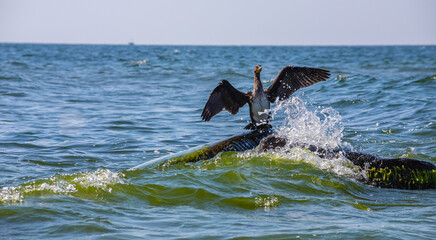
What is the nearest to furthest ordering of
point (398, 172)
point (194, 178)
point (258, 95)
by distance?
point (398, 172)
point (194, 178)
point (258, 95)

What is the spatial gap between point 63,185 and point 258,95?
3634mm

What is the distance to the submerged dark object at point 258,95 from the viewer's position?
25.5ft

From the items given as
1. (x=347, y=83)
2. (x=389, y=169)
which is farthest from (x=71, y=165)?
(x=347, y=83)

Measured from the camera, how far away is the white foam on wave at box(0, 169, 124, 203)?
16.6 feet

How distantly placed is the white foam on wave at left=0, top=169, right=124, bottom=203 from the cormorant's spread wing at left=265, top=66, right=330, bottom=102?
346cm

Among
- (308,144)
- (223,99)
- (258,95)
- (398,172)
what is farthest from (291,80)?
(398,172)

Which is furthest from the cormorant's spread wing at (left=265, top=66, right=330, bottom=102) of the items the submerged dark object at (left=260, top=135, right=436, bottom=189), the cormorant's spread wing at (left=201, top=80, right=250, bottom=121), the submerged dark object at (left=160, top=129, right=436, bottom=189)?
the submerged dark object at (left=260, top=135, right=436, bottom=189)

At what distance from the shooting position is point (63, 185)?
5.44m

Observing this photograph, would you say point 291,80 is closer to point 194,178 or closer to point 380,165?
point 380,165

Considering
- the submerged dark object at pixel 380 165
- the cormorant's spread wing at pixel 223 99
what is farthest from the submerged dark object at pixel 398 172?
the cormorant's spread wing at pixel 223 99

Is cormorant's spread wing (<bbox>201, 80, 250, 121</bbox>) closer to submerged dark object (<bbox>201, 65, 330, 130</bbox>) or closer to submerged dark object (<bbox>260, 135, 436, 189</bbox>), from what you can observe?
submerged dark object (<bbox>201, 65, 330, 130</bbox>)

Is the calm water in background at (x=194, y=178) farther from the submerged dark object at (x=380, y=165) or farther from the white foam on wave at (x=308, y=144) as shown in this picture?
the submerged dark object at (x=380, y=165)

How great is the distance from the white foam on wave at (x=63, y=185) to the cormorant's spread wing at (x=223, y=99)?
2.23 metres

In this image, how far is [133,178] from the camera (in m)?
6.02
